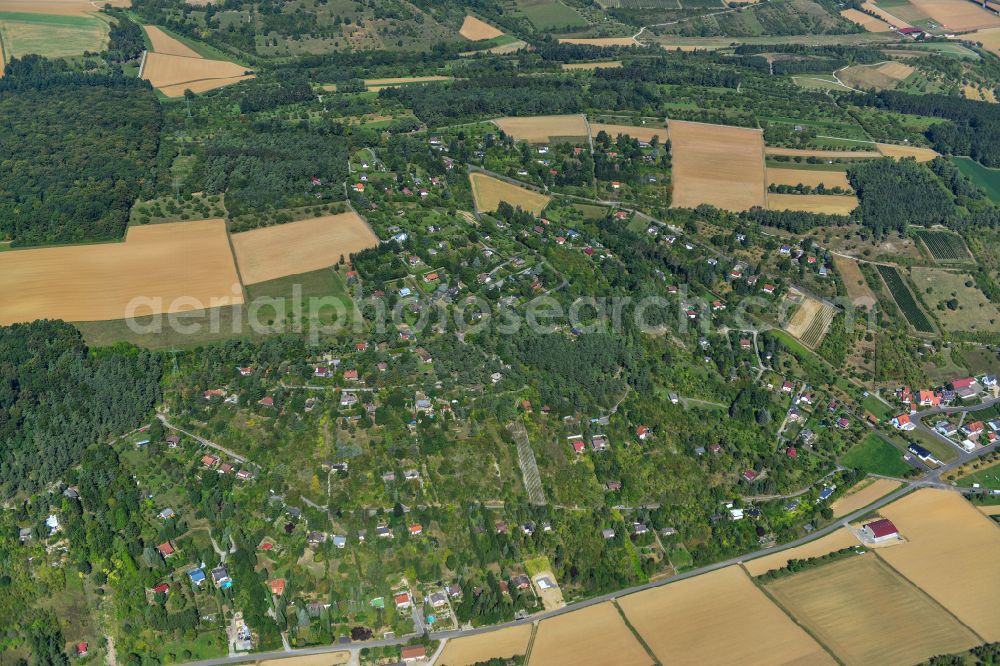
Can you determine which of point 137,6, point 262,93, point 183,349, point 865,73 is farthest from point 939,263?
point 137,6

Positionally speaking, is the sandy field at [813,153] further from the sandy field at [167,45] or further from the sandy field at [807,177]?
the sandy field at [167,45]

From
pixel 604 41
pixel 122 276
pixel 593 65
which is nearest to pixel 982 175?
pixel 593 65

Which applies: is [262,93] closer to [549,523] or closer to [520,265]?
[520,265]

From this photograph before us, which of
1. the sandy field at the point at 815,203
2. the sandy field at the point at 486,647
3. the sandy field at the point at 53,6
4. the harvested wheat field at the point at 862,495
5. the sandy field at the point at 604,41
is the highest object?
the sandy field at the point at 604,41

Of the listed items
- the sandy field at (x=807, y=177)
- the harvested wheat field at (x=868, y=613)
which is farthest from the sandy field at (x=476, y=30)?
the harvested wheat field at (x=868, y=613)

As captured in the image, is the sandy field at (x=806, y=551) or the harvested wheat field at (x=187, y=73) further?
the harvested wheat field at (x=187, y=73)
